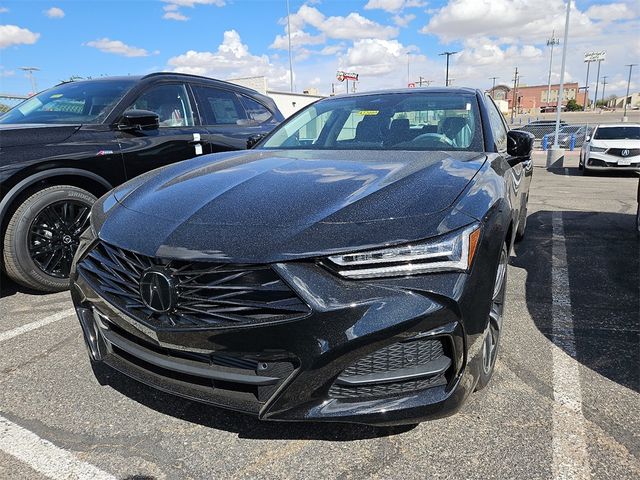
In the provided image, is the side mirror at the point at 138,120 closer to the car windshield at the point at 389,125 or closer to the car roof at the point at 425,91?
the car windshield at the point at 389,125

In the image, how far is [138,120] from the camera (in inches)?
154

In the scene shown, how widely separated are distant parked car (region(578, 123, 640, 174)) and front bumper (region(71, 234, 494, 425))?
42.2 ft

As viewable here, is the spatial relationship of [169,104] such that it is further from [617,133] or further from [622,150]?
[617,133]

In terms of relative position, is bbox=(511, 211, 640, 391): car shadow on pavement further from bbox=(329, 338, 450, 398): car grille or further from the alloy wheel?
the alloy wheel

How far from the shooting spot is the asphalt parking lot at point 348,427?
6.17ft

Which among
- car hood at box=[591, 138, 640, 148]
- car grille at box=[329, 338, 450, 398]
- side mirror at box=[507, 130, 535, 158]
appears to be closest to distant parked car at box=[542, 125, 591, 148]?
car hood at box=[591, 138, 640, 148]

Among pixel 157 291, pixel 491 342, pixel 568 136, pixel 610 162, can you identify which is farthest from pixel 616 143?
pixel 157 291

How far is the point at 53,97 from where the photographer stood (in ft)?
14.5

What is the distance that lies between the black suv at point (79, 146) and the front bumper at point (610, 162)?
37.5 feet

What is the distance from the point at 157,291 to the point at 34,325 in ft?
6.62

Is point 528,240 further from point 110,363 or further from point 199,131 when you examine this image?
point 110,363

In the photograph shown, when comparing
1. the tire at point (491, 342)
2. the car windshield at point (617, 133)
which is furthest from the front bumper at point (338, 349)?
the car windshield at point (617, 133)

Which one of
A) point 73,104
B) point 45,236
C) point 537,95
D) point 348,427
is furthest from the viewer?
point 537,95

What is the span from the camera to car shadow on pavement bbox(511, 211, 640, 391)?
2723 mm
